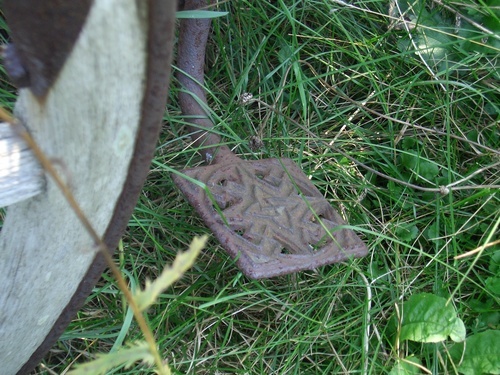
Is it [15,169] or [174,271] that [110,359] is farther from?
[15,169]

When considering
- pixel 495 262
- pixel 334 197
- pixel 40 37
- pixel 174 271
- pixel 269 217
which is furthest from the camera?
pixel 334 197

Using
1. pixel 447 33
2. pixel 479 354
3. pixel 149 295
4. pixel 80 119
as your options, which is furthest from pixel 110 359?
pixel 447 33

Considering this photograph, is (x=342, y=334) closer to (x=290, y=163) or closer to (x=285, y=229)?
(x=285, y=229)

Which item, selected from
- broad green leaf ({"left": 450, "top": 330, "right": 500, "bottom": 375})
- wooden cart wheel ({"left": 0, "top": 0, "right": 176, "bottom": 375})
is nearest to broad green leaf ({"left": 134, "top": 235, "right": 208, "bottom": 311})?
wooden cart wheel ({"left": 0, "top": 0, "right": 176, "bottom": 375})

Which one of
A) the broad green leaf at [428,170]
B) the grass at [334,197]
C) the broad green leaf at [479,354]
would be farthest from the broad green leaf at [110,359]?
the broad green leaf at [428,170]

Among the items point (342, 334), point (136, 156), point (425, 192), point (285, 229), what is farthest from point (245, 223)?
point (136, 156)
